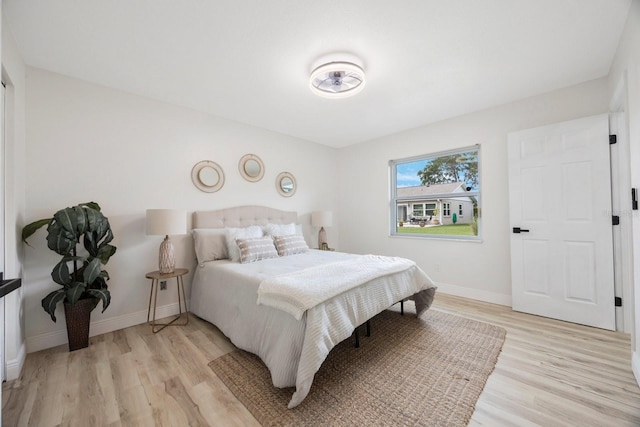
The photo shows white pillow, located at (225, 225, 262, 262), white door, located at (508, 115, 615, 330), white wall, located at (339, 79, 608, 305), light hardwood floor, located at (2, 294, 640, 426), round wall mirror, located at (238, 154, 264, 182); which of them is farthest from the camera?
round wall mirror, located at (238, 154, 264, 182)

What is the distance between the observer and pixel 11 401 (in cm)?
163

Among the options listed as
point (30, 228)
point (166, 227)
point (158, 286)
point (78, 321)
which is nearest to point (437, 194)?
point (166, 227)

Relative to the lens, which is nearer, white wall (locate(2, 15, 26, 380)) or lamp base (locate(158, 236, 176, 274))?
white wall (locate(2, 15, 26, 380))

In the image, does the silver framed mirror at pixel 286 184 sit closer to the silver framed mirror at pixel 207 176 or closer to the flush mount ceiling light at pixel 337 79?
the silver framed mirror at pixel 207 176

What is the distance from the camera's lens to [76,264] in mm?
2305

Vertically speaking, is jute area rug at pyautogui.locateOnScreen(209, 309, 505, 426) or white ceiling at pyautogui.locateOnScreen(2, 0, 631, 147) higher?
white ceiling at pyautogui.locateOnScreen(2, 0, 631, 147)

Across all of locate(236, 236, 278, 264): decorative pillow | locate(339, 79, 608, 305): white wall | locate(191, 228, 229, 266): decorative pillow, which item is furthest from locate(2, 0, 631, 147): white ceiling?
locate(236, 236, 278, 264): decorative pillow

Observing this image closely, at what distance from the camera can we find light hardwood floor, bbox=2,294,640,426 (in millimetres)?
1491

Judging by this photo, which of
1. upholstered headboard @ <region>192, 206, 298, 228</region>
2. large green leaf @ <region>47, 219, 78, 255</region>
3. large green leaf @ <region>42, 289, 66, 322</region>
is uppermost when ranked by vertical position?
upholstered headboard @ <region>192, 206, 298, 228</region>

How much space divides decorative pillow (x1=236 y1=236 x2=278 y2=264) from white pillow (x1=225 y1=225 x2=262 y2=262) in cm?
8

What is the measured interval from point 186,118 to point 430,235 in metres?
3.78

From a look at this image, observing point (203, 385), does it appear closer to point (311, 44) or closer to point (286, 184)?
point (311, 44)

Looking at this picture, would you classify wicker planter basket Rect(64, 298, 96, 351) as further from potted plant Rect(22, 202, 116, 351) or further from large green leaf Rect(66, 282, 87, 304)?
large green leaf Rect(66, 282, 87, 304)

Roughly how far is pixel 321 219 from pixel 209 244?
76.9 inches
